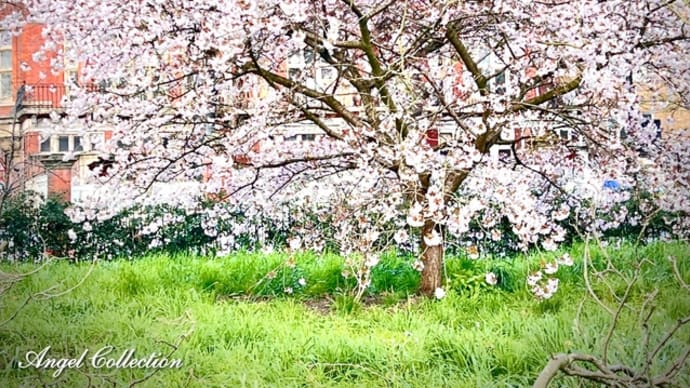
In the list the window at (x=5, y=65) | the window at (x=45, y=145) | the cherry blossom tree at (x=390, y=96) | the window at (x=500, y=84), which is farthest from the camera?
the window at (x=500, y=84)

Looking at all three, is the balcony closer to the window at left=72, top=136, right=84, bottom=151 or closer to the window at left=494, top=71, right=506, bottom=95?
the window at left=72, top=136, right=84, bottom=151

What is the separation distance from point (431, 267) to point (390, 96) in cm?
67

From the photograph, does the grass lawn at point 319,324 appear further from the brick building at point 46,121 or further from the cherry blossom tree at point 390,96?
the brick building at point 46,121

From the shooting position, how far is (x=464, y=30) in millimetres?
2516

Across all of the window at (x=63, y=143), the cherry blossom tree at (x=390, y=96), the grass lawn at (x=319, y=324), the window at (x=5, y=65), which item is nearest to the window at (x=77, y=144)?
the cherry blossom tree at (x=390, y=96)

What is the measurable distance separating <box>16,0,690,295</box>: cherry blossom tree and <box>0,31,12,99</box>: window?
0.56m

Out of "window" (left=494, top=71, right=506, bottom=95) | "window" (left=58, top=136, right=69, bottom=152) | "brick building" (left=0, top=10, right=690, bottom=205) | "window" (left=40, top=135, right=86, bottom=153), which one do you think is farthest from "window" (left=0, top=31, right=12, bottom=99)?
"window" (left=494, top=71, right=506, bottom=95)

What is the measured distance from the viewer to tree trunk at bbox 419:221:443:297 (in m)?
2.35

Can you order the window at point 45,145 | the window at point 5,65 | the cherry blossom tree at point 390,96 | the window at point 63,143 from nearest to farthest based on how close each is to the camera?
the window at point 5,65 → the window at point 45,145 → the window at point 63,143 → the cherry blossom tree at point 390,96

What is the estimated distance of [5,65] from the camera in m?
1.42

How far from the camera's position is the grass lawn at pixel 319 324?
1433 mm

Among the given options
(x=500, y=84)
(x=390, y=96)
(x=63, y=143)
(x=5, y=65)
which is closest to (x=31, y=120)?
(x=5, y=65)

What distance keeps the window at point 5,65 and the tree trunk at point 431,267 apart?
4.84 feet

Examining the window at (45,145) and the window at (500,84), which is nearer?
the window at (45,145)
